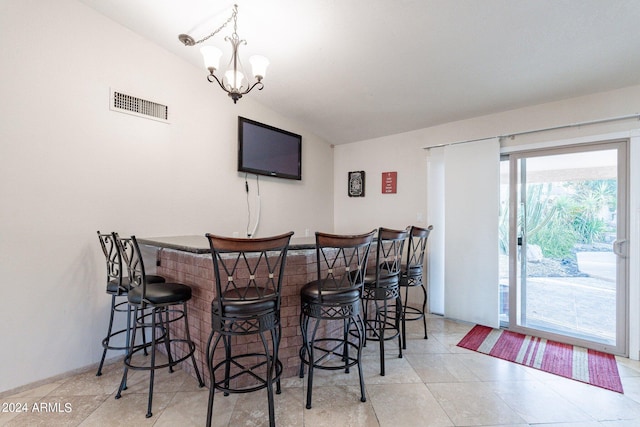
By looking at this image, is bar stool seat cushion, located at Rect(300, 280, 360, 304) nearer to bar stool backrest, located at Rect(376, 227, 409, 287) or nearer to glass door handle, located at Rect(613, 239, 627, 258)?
bar stool backrest, located at Rect(376, 227, 409, 287)

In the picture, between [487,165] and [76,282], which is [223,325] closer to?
[76,282]

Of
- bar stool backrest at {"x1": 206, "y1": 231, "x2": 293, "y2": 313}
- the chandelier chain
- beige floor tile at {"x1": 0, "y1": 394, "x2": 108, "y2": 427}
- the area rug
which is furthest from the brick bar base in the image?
the chandelier chain

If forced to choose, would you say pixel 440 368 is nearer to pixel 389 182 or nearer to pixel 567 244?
pixel 567 244

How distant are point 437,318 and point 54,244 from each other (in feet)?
12.7

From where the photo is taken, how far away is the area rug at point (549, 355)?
88.8 inches

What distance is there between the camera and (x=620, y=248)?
262cm

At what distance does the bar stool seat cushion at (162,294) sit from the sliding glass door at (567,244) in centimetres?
324

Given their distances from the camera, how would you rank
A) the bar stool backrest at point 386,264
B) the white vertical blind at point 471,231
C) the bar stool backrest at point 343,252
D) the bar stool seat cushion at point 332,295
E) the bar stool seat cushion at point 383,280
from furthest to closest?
the white vertical blind at point 471,231 < the bar stool seat cushion at point 383,280 < the bar stool backrest at point 386,264 < the bar stool seat cushion at point 332,295 < the bar stool backrest at point 343,252

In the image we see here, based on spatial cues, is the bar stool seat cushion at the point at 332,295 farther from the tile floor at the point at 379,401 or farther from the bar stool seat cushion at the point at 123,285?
the bar stool seat cushion at the point at 123,285

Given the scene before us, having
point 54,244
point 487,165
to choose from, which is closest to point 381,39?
point 487,165

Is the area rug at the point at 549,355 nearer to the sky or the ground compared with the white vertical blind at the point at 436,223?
nearer to the ground

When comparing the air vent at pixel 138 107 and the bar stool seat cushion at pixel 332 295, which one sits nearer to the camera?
the bar stool seat cushion at pixel 332 295

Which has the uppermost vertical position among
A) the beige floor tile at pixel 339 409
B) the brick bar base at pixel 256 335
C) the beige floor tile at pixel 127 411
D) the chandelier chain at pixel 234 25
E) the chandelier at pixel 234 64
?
the chandelier chain at pixel 234 25

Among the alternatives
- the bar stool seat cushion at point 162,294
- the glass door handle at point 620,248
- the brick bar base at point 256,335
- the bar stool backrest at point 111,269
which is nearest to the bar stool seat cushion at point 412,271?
the brick bar base at point 256,335
